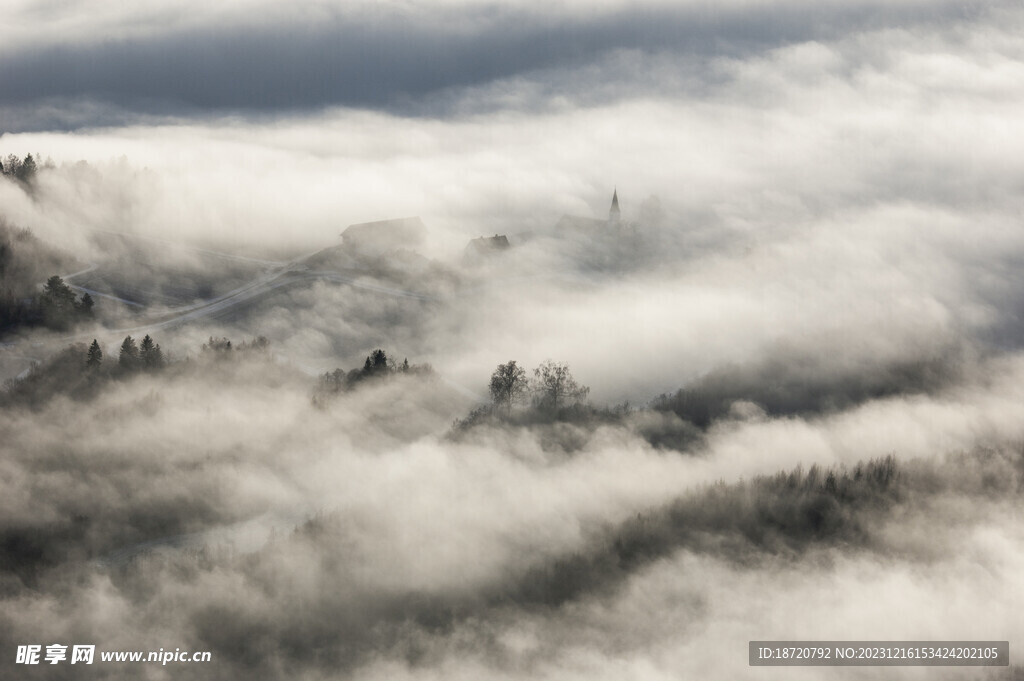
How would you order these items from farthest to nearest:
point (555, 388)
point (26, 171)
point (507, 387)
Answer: point (26, 171) → point (555, 388) → point (507, 387)

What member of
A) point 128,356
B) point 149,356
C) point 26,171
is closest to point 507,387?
point 149,356

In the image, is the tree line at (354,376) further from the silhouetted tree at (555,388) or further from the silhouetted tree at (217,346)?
the silhouetted tree at (555,388)

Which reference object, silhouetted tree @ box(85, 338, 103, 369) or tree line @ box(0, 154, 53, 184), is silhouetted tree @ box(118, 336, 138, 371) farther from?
tree line @ box(0, 154, 53, 184)

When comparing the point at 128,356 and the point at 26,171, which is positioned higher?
the point at 26,171

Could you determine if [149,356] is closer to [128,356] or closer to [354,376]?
[128,356]

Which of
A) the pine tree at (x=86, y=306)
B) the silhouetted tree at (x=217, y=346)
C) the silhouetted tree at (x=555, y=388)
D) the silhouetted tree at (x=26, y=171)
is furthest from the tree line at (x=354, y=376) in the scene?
the silhouetted tree at (x=26, y=171)
